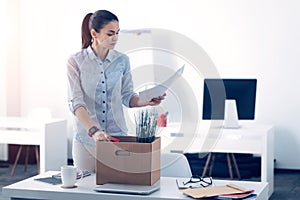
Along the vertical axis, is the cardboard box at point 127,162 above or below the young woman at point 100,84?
below

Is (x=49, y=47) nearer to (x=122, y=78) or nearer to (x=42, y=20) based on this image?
(x=42, y=20)

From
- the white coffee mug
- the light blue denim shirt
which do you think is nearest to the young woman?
the light blue denim shirt

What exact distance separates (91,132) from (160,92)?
35 cm

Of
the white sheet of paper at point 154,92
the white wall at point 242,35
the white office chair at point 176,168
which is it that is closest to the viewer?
the white sheet of paper at point 154,92

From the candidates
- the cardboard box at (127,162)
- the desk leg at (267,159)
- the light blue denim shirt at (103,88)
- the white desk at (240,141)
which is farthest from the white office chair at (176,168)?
the desk leg at (267,159)

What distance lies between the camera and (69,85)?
2.58 meters

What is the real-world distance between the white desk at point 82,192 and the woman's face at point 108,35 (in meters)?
0.66

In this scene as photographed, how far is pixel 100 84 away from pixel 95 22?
0.29 metres

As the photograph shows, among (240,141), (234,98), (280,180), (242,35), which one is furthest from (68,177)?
(242,35)

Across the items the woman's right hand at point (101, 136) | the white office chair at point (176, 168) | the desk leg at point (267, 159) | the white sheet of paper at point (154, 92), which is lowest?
the desk leg at point (267, 159)

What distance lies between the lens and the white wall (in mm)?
6031

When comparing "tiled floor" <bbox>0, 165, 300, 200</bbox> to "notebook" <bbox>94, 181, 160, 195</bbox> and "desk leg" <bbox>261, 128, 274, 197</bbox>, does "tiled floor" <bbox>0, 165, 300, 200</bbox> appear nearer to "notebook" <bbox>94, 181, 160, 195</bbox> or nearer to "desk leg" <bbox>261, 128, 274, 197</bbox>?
"desk leg" <bbox>261, 128, 274, 197</bbox>

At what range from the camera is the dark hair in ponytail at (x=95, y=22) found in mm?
2615

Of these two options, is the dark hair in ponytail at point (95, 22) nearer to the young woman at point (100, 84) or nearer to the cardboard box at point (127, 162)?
the young woman at point (100, 84)
